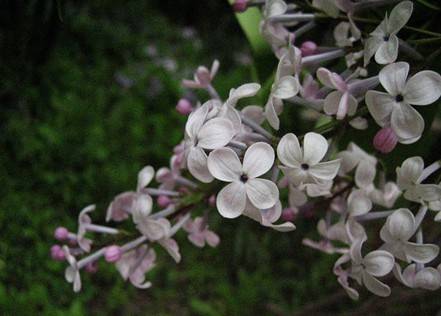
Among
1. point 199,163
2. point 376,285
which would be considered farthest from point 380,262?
point 199,163

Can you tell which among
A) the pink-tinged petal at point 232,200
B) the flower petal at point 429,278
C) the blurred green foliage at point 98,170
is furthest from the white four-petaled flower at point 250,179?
the blurred green foliage at point 98,170

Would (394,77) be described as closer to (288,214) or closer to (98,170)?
(288,214)

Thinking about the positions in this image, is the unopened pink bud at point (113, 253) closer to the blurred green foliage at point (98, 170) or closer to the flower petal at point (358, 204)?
the flower petal at point (358, 204)

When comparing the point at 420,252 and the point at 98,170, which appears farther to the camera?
the point at 98,170

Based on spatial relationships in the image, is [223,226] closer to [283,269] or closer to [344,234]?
[283,269]

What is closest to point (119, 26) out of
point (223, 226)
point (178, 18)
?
point (178, 18)

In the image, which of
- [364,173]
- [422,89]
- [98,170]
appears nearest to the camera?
[422,89]

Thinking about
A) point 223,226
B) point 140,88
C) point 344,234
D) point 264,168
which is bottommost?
point 223,226
